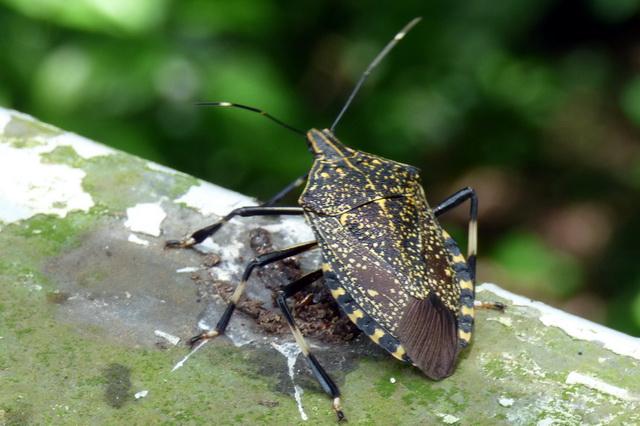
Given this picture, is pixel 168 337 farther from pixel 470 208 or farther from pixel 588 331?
pixel 588 331

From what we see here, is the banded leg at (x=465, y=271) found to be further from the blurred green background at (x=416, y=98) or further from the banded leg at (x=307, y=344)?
the blurred green background at (x=416, y=98)

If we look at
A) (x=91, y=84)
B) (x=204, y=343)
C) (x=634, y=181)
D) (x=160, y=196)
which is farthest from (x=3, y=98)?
(x=634, y=181)

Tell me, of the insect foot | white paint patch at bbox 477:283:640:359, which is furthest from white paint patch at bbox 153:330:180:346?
white paint patch at bbox 477:283:640:359

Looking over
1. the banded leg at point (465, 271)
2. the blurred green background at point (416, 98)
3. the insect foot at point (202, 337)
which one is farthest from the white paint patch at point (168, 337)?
the blurred green background at point (416, 98)

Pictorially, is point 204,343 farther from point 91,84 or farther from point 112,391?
point 91,84

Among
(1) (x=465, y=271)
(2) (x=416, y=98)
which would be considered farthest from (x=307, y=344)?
(2) (x=416, y=98)
